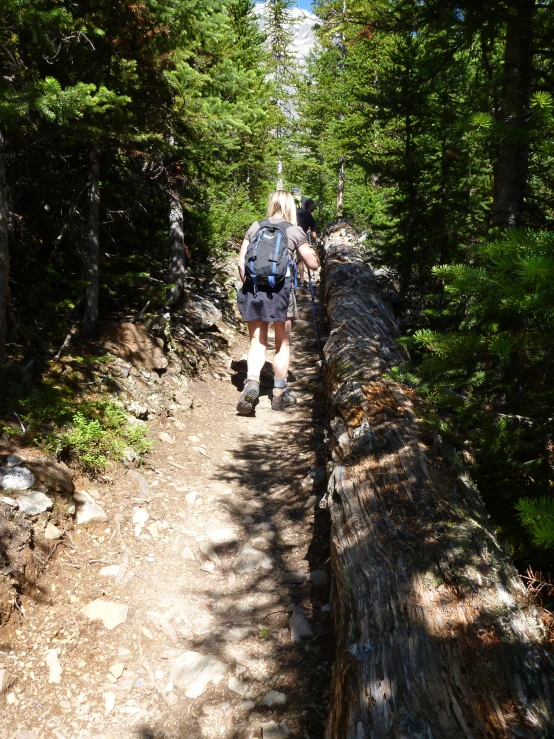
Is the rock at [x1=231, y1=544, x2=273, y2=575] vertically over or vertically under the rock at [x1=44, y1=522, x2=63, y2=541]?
under

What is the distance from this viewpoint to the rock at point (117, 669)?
112 inches

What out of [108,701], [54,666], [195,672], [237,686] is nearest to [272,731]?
[237,686]

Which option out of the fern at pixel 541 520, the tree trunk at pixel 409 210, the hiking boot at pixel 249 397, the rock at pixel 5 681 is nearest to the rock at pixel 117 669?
the rock at pixel 5 681

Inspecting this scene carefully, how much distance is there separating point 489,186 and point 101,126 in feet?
28.5

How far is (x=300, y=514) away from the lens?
14.8ft

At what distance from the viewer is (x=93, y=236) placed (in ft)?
18.2

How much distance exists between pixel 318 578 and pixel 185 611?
3.34ft

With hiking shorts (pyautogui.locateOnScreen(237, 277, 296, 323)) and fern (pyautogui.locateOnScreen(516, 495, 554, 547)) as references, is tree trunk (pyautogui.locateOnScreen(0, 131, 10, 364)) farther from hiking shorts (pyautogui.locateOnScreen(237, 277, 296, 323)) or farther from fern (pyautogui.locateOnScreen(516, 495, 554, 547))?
fern (pyautogui.locateOnScreen(516, 495, 554, 547))

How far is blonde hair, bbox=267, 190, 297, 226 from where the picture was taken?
6344 mm

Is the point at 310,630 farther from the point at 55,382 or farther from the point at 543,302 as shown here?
the point at 55,382

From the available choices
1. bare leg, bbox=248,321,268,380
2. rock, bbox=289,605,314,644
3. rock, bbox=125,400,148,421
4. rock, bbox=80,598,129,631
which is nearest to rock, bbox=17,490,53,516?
rock, bbox=80,598,129,631

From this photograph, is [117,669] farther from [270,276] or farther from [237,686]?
[270,276]

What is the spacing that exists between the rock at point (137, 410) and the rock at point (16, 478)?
1709 mm

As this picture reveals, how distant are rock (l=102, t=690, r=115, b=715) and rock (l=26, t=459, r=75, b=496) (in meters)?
1.53
